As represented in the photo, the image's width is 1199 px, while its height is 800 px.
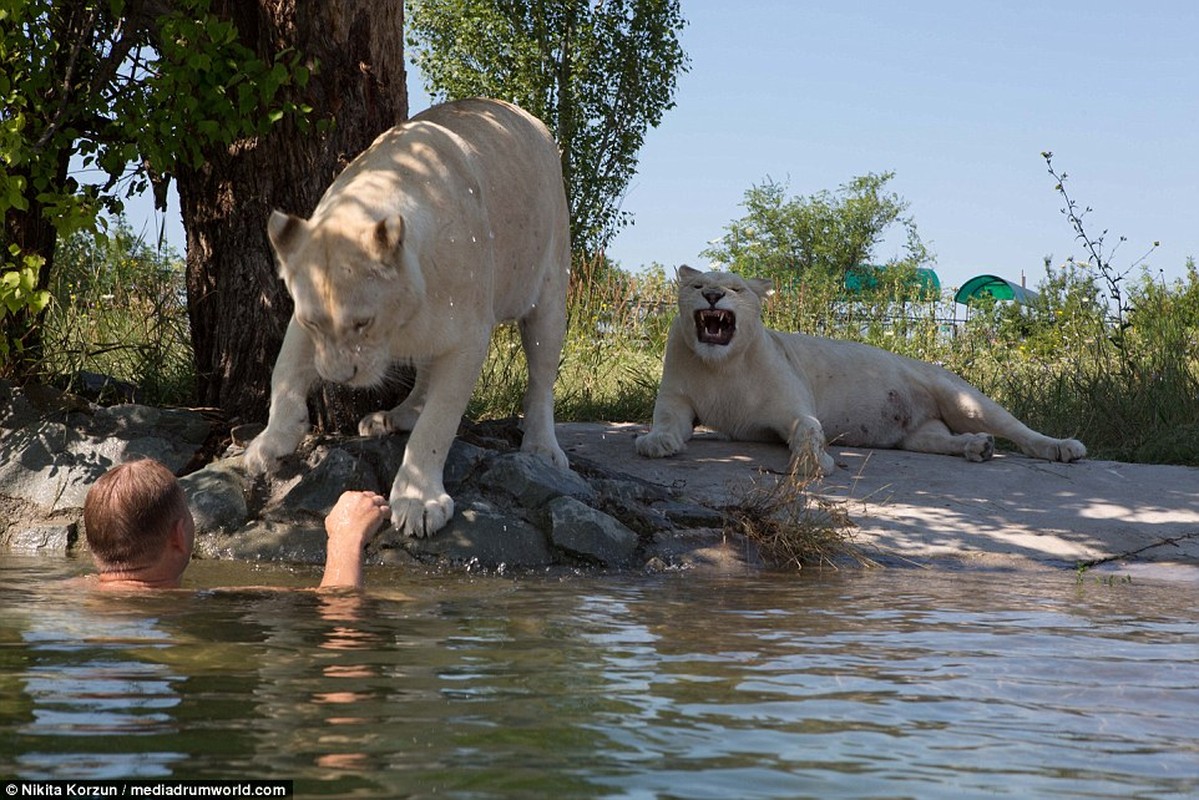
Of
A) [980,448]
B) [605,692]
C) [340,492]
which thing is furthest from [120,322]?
[605,692]

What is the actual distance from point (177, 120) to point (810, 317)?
8.36m

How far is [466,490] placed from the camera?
7.11 metres

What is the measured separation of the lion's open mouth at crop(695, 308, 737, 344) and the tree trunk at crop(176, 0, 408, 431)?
2199 mm

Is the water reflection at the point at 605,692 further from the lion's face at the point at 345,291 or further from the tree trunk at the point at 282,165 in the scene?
the tree trunk at the point at 282,165

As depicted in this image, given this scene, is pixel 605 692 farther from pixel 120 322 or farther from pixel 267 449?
pixel 120 322

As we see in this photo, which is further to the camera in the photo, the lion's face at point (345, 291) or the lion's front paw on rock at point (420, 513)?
the lion's front paw on rock at point (420, 513)

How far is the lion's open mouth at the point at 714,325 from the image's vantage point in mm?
9039

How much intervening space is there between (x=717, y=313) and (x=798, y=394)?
737 mm

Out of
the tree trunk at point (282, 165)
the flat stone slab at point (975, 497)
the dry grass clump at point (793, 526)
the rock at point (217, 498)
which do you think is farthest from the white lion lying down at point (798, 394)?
the rock at point (217, 498)

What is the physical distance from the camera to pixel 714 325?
911 cm

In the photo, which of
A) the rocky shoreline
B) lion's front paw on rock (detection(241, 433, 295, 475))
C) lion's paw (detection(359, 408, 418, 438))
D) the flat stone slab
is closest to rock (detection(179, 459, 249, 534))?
the rocky shoreline

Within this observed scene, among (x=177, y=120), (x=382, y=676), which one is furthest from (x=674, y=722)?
(x=177, y=120)

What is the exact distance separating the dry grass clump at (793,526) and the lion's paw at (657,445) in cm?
118

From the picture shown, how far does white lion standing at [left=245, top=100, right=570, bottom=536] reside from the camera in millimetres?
5906
